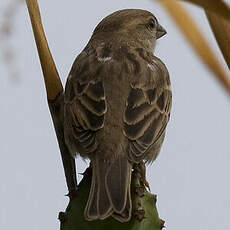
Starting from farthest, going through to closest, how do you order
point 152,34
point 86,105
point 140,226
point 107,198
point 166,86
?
point 152,34 < point 166,86 < point 86,105 < point 107,198 < point 140,226

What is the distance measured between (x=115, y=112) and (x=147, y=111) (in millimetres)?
229

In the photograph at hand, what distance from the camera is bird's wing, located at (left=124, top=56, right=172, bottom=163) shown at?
3.24 meters

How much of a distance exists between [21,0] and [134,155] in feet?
4.09

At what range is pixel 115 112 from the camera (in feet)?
11.2

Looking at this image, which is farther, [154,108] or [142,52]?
[142,52]

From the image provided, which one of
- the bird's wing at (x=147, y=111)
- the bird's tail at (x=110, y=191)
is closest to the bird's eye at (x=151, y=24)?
the bird's wing at (x=147, y=111)

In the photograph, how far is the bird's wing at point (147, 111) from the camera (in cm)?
324

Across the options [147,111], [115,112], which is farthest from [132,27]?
[115,112]

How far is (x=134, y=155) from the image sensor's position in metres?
3.13

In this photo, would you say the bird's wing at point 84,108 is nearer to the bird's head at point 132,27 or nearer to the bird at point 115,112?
the bird at point 115,112

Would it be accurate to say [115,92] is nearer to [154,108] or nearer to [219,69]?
[154,108]

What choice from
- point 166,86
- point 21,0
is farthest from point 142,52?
point 21,0

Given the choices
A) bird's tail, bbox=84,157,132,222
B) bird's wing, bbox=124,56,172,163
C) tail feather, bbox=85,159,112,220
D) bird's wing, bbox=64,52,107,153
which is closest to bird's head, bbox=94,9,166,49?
bird's wing, bbox=124,56,172,163

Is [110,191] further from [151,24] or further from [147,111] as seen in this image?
[151,24]
